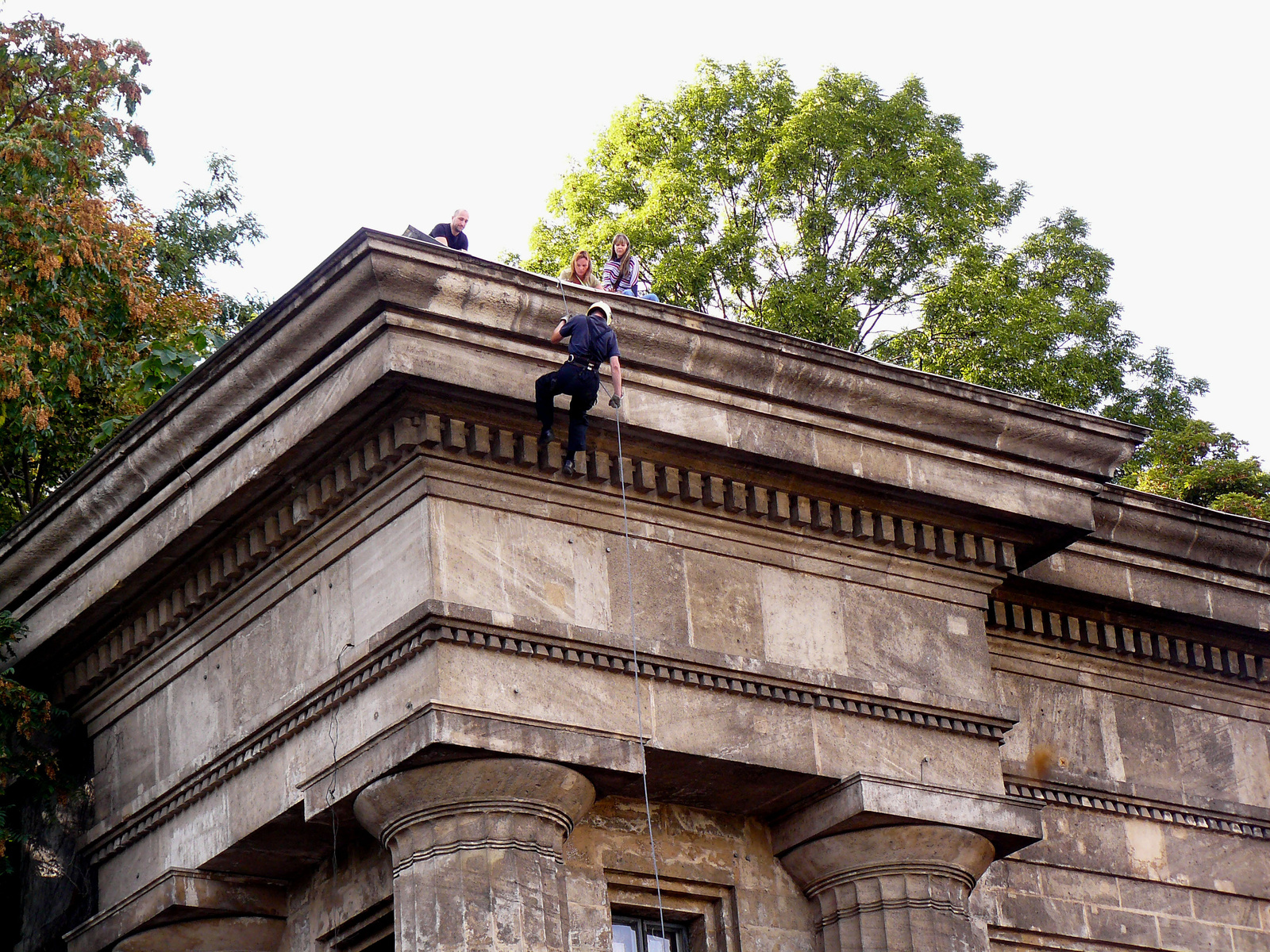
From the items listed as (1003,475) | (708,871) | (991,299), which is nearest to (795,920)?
(708,871)

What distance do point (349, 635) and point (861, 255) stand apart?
55.7ft

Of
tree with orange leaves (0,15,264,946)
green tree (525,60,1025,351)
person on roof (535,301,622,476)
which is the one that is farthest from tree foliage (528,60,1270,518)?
person on roof (535,301,622,476)

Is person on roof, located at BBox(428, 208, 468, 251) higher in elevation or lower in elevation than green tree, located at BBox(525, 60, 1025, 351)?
lower

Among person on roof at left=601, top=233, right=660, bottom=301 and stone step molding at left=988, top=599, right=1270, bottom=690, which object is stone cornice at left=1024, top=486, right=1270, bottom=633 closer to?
stone step molding at left=988, top=599, right=1270, bottom=690

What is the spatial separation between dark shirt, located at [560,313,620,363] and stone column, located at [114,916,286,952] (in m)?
4.72

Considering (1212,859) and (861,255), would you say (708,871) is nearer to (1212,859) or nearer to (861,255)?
(1212,859)

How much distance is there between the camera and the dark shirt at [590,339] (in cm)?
1449

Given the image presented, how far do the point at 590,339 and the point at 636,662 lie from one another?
2160mm

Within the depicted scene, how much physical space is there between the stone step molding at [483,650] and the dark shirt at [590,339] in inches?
72.9

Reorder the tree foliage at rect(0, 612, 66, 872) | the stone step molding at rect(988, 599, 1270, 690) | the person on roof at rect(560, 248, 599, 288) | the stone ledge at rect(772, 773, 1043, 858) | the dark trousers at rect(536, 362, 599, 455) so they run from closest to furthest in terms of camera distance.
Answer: the dark trousers at rect(536, 362, 599, 455), the stone ledge at rect(772, 773, 1043, 858), the person on roof at rect(560, 248, 599, 288), the tree foliage at rect(0, 612, 66, 872), the stone step molding at rect(988, 599, 1270, 690)

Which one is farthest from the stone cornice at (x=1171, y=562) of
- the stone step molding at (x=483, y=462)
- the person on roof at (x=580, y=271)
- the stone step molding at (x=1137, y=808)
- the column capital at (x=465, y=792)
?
the column capital at (x=465, y=792)

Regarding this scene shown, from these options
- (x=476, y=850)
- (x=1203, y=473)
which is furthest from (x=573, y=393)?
(x=1203, y=473)

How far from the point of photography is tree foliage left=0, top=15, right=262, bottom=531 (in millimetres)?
17906

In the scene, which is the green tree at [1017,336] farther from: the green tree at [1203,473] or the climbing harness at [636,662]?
the climbing harness at [636,662]
